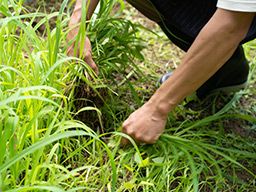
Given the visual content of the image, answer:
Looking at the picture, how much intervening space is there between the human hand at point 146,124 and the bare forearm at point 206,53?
29mm

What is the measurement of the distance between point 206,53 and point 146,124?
0.30 metres

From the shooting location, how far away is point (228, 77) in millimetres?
2211

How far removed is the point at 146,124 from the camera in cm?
171

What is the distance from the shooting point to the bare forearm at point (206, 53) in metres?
1.52

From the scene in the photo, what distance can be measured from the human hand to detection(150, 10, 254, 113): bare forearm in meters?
0.03

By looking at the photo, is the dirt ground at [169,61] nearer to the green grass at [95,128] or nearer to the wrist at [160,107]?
the green grass at [95,128]

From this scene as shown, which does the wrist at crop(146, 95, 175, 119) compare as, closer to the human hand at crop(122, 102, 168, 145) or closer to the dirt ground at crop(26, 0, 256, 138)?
the human hand at crop(122, 102, 168, 145)

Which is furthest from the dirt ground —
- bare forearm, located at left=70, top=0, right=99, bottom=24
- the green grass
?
bare forearm, located at left=70, top=0, right=99, bottom=24

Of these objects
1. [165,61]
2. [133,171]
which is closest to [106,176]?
[133,171]

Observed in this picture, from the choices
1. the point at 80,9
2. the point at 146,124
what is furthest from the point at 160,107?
the point at 80,9

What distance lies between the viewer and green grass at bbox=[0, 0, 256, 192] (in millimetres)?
1499

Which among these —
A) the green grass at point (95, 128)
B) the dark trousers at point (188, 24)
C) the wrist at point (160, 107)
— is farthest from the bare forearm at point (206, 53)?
the dark trousers at point (188, 24)

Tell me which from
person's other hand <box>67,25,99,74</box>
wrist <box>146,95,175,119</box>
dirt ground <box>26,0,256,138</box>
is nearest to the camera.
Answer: wrist <box>146,95,175,119</box>

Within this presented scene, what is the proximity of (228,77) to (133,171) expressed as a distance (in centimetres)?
68
